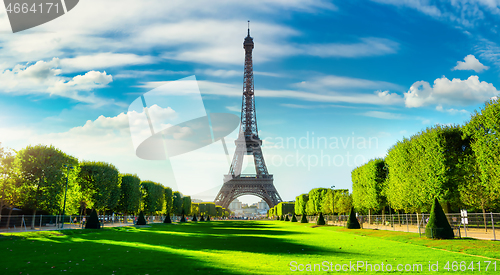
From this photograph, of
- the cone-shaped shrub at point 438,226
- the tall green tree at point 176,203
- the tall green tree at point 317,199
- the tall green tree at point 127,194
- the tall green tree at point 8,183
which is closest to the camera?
the cone-shaped shrub at point 438,226

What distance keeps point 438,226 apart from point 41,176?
34.4 m

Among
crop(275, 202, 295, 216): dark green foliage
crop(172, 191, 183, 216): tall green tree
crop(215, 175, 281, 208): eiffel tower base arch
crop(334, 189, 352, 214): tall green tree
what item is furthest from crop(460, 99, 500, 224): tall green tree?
crop(275, 202, 295, 216): dark green foliage

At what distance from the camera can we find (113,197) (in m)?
44.8

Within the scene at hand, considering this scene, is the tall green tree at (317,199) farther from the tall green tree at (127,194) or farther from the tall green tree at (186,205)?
the tall green tree at (127,194)

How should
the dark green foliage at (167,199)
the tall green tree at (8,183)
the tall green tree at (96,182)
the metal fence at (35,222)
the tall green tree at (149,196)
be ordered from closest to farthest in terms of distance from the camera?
1. the metal fence at (35,222)
2. the tall green tree at (8,183)
3. the tall green tree at (96,182)
4. the tall green tree at (149,196)
5. the dark green foliage at (167,199)

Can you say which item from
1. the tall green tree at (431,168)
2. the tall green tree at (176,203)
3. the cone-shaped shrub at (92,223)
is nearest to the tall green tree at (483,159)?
the tall green tree at (431,168)

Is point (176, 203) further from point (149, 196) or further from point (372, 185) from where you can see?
point (372, 185)

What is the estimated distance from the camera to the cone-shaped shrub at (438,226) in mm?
20047

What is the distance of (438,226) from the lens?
798 inches

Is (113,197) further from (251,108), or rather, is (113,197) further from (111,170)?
(251,108)

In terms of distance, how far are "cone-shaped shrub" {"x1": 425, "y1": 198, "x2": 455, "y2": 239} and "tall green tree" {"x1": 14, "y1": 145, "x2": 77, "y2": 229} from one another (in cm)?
3312

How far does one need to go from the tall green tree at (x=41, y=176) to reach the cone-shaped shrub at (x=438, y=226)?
109 feet

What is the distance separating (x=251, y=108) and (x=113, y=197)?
154 feet

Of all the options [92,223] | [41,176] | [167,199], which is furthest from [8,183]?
[167,199]
